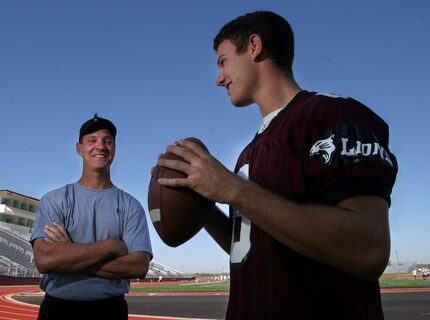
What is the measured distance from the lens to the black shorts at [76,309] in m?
2.62

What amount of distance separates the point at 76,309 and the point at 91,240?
450 mm

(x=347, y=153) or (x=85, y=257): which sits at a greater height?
(x=347, y=153)

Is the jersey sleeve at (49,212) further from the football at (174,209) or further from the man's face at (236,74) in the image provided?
the man's face at (236,74)

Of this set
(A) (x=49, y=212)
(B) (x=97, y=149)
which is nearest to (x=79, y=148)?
(B) (x=97, y=149)

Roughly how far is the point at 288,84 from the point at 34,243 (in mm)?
2021

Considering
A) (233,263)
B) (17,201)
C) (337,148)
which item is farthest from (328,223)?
(17,201)

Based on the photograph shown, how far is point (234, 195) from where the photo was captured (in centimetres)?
127

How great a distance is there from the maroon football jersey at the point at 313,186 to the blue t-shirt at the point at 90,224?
1.46 meters

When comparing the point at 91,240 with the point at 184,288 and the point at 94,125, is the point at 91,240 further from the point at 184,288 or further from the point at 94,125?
the point at 184,288

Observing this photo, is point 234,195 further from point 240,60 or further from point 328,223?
point 240,60

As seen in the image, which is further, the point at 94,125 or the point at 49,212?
the point at 94,125

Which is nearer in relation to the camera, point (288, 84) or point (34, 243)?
point (288, 84)

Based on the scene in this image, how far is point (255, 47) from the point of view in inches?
67.7

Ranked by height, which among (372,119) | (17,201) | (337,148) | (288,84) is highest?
(17,201)
